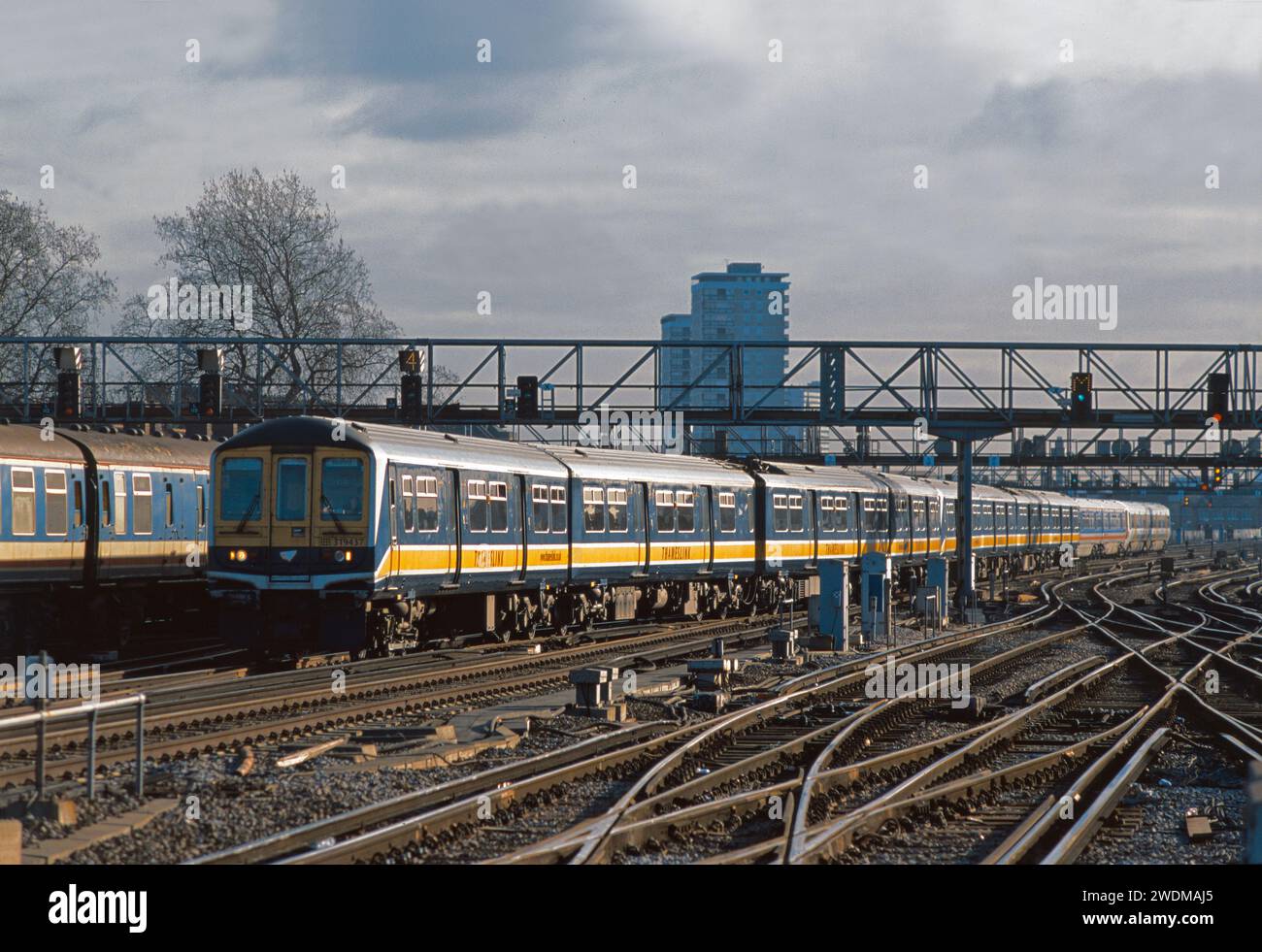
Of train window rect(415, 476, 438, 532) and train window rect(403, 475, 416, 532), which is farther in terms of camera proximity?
train window rect(415, 476, 438, 532)

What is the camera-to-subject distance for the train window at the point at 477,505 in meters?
25.5

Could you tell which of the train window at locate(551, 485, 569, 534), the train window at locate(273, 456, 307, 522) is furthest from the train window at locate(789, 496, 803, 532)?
the train window at locate(273, 456, 307, 522)

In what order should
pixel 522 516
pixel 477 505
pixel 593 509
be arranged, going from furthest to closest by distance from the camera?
1. pixel 593 509
2. pixel 522 516
3. pixel 477 505

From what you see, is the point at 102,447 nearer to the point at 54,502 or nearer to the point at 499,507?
the point at 54,502

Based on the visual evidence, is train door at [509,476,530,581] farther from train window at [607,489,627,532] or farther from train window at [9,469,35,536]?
train window at [9,469,35,536]

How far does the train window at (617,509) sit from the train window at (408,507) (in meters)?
7.88

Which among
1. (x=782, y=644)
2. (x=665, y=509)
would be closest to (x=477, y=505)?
(x=782, y=644)

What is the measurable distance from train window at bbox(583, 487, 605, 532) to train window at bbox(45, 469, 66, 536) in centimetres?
930

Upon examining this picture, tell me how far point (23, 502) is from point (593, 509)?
10512mm

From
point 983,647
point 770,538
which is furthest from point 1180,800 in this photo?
point 770,538


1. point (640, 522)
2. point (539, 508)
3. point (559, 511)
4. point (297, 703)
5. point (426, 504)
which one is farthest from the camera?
point (640, 522)

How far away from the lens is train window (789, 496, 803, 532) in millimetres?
40281

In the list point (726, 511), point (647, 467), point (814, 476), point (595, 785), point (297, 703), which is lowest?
point (595, 785)

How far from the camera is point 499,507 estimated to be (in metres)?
26.6
